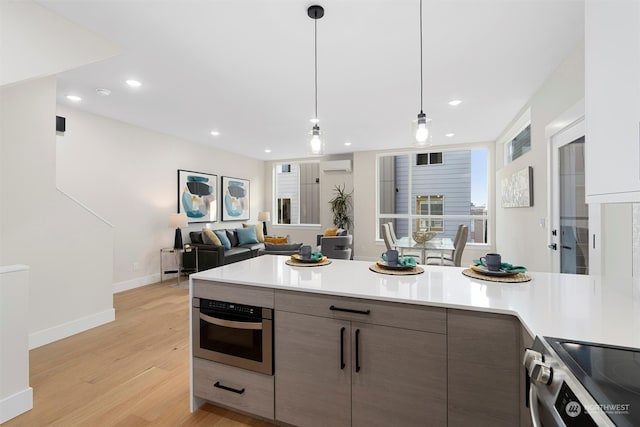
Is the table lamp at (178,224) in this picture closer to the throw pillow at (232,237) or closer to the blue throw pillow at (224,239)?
the blue throw pillow at (224,239)

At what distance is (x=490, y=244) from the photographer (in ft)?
20.1

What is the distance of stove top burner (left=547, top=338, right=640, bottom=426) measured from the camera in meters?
0.62

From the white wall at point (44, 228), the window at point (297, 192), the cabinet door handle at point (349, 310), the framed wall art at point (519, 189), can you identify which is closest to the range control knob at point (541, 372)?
the cabinet door handle at point (349, 310)

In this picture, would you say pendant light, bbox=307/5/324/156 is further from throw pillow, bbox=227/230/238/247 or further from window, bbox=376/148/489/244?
window, bbox=376/148/489/244

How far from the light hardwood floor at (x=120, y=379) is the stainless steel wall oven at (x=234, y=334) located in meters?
0.42

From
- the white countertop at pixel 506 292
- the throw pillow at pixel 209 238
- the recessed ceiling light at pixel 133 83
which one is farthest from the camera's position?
the throw pillow at pixel 209 238

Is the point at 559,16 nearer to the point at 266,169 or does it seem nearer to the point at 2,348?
the point at 2,348

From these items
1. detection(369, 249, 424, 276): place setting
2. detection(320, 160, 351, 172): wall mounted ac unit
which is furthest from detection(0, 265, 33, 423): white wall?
detection(320, 160, 351, 172): wall mounted ac unit

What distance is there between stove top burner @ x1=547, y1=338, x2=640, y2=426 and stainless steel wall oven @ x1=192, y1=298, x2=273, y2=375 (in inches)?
50.5

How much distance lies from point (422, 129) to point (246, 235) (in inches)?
204

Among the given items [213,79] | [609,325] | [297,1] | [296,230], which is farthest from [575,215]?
[296,230]

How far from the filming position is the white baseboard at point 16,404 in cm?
180

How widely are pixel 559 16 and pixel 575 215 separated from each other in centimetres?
160

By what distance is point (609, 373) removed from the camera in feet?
2.46
